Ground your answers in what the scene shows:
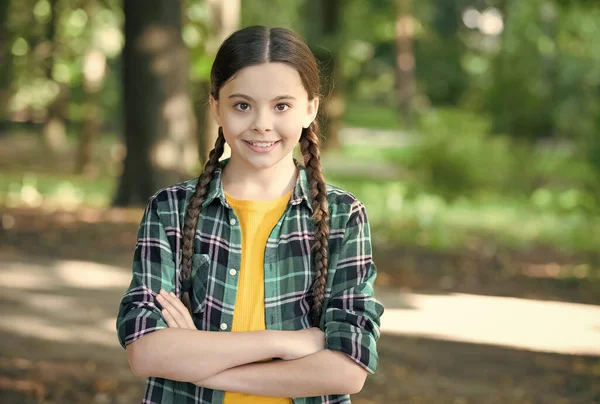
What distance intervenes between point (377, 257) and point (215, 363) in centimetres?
867

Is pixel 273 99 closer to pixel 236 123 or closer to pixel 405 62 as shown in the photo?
pixel 236 123

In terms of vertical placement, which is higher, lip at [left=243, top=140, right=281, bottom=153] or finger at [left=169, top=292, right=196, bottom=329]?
lip at [left=243, top=140, right=281, bottom=153]

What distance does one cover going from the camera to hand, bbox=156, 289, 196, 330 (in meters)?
2.31

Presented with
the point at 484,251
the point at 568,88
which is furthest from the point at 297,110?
the point at 568,88

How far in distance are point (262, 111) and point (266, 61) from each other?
126 millimetres

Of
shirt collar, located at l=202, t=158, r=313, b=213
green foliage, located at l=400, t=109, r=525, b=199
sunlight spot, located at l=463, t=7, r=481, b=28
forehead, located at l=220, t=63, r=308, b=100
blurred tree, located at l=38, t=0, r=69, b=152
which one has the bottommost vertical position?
shirt collar, located at l=202, t=158, r=313, b=213

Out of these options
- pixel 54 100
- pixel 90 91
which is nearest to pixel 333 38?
pixel 90 91

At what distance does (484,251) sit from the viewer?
37.9 ft

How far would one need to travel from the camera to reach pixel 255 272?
7.65 feet

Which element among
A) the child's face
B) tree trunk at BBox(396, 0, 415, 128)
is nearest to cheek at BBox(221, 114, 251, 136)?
the child's face

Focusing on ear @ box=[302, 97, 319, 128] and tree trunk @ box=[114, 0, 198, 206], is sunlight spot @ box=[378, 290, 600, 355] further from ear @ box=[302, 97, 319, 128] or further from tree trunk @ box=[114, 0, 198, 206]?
ear @ box=[302, 97, 319, 128]

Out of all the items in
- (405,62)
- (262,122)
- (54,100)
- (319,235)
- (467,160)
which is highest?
(405,62)

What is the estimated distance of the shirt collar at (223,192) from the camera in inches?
93.4

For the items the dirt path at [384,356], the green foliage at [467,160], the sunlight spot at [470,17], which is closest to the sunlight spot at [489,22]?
the sunlight spot at [470,17]
